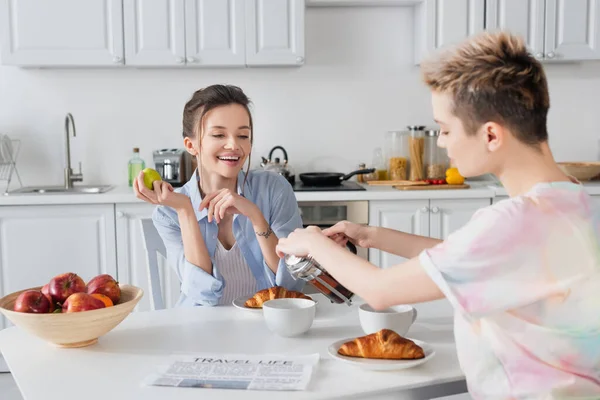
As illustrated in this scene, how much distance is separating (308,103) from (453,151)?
294 cm

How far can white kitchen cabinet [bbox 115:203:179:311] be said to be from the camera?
3.66 metres

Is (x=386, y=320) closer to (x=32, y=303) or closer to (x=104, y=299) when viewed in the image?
(x=104, y=299)

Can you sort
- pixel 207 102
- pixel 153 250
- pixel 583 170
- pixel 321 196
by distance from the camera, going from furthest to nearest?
pixel 583 170 → pixel 321 196 → pixel 153 250 → pixel 207 102

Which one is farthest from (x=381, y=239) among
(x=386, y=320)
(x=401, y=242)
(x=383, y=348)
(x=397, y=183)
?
(x=397, y=183)

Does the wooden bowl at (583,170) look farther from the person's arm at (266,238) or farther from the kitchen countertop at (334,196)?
the person's arm at (266,238)

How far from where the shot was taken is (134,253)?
12.1ft

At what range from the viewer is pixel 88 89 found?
416 centimetres

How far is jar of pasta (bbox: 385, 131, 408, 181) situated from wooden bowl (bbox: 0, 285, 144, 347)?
2699 millimetres

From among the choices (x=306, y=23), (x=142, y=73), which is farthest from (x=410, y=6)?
(x=142, y=73)

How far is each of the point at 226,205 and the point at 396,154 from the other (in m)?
2.27

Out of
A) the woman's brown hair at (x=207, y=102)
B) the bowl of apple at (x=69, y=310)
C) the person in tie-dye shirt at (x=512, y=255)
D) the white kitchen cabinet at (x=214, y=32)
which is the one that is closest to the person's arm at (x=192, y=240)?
the woman's brown hair at (x=207, y=102)

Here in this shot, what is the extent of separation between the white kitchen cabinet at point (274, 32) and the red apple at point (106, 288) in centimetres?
229

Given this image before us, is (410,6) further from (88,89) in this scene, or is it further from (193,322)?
(193,322)

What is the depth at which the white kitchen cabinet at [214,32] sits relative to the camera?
375 cm
